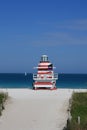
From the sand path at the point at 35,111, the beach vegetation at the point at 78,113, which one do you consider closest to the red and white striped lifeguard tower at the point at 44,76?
the sand path at the point at 35,111

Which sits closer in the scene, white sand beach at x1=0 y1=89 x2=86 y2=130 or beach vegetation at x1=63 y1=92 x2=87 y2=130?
beach vegetation at x1=63 y1=92 x2=87 y2=130

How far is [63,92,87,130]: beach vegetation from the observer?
844 inches

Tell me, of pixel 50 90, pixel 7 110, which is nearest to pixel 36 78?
pixel 50 90

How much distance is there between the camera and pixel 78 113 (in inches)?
1019

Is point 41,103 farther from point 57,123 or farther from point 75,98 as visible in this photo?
point 57,123

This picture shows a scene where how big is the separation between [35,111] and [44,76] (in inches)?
438

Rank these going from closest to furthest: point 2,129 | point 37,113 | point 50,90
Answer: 1. point 2,129
2. point 37,113
3. point 50,90

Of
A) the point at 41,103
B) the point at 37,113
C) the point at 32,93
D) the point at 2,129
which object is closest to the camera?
the point at 2,129

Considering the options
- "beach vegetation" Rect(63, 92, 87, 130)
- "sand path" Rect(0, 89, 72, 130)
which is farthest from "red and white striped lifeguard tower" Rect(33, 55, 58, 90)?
"beach vegetation" Rect(63, 92, 87, 130)

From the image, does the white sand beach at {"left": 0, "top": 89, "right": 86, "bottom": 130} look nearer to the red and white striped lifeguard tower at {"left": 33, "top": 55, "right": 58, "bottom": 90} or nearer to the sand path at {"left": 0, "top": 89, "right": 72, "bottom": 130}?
the sand path at {"left": 0, "top": 89, "right": 72, "bottom": 130}

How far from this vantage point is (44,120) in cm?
2494

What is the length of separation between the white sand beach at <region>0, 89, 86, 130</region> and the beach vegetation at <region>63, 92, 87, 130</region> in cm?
45

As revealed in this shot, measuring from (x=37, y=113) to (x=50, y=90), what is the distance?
33.9 feet

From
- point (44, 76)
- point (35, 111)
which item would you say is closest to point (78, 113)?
point (35, 111)
